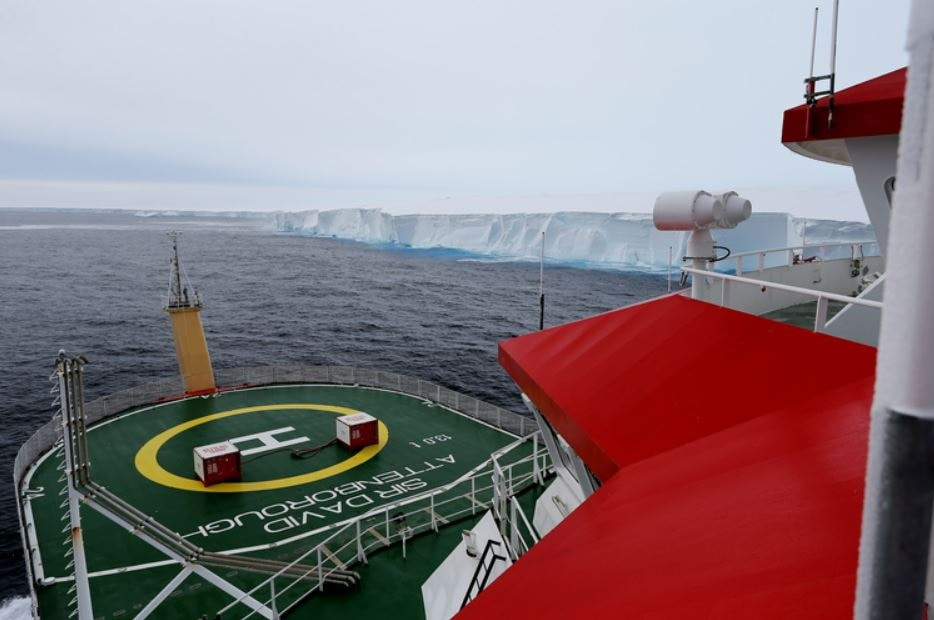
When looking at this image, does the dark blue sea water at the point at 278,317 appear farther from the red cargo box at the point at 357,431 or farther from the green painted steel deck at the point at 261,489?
the red cargo box at the point at 357,431

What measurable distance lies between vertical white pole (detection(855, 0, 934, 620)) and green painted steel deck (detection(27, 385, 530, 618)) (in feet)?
38.5

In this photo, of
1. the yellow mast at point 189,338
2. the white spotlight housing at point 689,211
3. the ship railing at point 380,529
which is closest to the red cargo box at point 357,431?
the ship railing at point 380,529

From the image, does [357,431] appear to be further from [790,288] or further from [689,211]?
[790,288]

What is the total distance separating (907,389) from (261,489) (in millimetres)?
20596

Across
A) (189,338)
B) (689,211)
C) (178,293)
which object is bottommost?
(189,338)

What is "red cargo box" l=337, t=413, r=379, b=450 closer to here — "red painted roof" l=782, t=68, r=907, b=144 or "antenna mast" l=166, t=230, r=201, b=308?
"antenna mast" l=166, t=230, r=201, b=308

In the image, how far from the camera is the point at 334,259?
128 m

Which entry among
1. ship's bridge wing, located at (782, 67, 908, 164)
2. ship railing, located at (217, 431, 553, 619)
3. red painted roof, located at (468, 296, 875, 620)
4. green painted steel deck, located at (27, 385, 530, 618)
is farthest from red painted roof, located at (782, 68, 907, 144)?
green painted steel deck, located at (27, 385, 530, 618)

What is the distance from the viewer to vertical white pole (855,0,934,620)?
0.90 meters

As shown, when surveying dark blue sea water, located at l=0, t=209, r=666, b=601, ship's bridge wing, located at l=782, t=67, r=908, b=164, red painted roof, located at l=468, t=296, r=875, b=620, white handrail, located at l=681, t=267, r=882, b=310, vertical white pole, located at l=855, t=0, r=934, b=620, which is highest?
ship's bridge wing, located at l=782, t=67, r=908, b=164

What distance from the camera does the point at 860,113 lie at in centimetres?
625

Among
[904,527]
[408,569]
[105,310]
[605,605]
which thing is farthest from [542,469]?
[105,310]

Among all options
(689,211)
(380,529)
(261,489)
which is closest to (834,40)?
(689,211)

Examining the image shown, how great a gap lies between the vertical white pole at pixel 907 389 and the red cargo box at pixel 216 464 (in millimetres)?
20633
